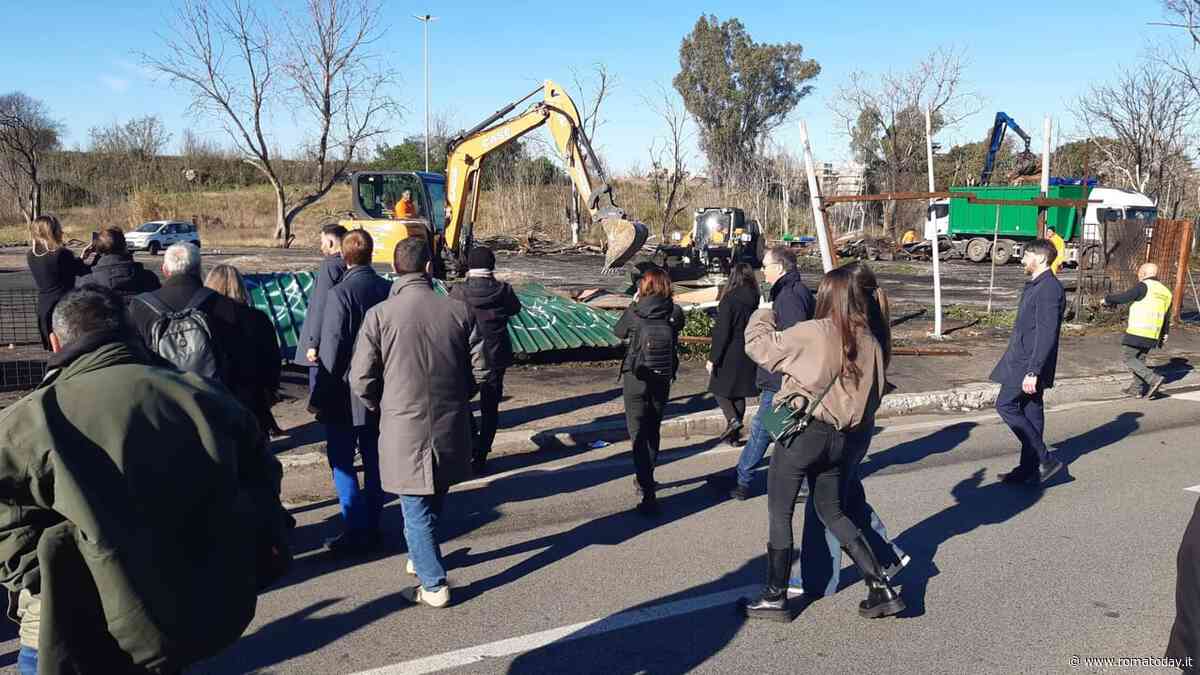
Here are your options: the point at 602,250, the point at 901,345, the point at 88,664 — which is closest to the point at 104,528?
the point at 88,664

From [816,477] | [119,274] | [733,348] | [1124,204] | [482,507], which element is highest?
[1124,204]

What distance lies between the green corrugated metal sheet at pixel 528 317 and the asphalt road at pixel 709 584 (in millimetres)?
3884

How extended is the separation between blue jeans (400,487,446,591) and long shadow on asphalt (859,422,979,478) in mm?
3898

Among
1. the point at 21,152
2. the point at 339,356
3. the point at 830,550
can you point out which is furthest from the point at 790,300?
the point at 21,152

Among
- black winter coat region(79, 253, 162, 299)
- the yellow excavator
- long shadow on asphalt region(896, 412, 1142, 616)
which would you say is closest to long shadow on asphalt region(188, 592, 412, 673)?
long shadow on asphalt region(896, 412, 1142, 616)

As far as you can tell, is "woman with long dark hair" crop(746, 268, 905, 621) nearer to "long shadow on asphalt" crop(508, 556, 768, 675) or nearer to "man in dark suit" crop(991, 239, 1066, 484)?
"long shadow on asphalt" crop(508, 556, 768, 675)

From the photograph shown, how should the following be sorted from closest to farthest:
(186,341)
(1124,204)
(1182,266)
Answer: (186,341)
(1182,266)
(1124,204)

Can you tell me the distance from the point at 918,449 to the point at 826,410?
4.38 metres

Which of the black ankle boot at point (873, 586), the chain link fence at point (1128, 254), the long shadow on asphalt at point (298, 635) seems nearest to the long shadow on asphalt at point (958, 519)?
the black ankle boot at point (873, 586)

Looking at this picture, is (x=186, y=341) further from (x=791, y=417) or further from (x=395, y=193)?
(x=395, y=193)

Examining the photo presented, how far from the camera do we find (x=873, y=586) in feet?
15.3

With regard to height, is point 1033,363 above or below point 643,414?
above

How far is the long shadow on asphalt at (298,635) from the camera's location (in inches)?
166

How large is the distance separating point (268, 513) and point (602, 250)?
34.0 m
